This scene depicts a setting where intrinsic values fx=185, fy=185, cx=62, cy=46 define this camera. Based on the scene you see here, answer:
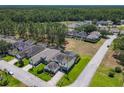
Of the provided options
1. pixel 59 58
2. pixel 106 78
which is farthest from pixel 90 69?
pixel 59 58

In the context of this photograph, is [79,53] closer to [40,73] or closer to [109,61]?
[109,61]

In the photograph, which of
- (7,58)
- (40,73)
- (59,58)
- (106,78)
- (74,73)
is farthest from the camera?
(7,58)

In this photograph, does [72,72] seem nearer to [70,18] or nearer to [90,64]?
[90,64]

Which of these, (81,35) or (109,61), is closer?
(109,61)

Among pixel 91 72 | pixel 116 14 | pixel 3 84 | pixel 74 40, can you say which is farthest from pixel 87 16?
pixel 3 84

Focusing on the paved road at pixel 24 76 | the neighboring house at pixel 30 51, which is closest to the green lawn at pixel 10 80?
the paved road at pixel 24 76

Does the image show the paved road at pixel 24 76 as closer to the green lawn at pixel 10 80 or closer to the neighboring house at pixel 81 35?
the green lawn at pixel 10 80
